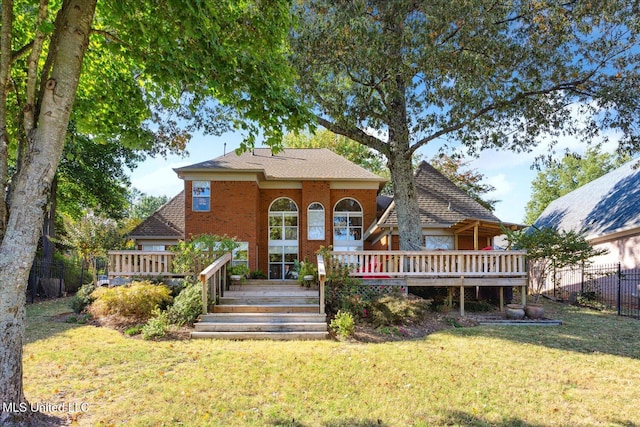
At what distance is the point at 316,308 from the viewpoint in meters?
10.0

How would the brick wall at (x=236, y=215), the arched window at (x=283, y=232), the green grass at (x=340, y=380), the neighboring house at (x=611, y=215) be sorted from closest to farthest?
the green grass at (x=340, y=380), the neighboring house at (x=611, y=215), the brick wall at (x=236, y=215), the arched window at (x=283, y=232)

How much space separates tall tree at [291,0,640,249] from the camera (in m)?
10.7

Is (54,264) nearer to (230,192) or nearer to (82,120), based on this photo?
(230,192)

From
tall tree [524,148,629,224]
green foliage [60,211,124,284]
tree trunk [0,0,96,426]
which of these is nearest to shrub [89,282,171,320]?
green foliage [60,211,124,284]

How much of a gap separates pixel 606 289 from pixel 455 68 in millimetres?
11917

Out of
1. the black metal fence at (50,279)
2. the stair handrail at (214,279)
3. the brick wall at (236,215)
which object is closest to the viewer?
the stair handrail at (214,279)

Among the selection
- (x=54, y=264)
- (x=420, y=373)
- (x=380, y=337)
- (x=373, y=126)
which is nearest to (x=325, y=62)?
(x=373, y=126)

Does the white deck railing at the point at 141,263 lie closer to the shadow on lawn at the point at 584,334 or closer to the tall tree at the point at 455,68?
the tall tree at the point at 455,68

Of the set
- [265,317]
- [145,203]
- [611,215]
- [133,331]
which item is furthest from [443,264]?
[145,203]

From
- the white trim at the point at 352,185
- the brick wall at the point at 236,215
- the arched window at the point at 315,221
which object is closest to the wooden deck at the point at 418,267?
the brick wall at the point at 236,215

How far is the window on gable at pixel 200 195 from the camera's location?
16.0 metres

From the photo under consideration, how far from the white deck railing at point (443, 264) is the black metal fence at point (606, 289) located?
171 inches

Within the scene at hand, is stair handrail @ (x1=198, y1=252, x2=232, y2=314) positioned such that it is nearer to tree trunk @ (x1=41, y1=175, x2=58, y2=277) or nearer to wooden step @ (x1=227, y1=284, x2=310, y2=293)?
wooden step @ (x1=227, y1=284, x2=310, y2=293)

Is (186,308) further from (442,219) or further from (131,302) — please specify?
(442,219)
